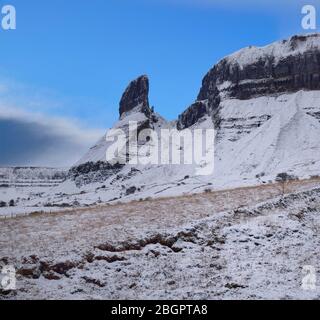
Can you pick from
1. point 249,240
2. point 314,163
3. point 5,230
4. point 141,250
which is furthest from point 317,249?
point 314,163

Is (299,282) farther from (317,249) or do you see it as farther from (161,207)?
(161,207)

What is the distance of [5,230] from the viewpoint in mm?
27656

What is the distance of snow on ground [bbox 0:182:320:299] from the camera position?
62.0 feet

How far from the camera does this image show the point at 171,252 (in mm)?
22766

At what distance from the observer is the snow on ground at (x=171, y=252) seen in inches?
744

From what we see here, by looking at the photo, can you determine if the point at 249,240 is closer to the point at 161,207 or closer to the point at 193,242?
the point at 193,242

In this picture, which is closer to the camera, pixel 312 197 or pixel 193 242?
pixel 193 242

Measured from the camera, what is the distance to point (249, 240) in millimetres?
23875

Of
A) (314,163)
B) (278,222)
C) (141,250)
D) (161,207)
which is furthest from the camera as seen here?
(314,163)

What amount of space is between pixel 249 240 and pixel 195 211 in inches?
251

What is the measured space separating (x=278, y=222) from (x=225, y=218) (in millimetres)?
2767
